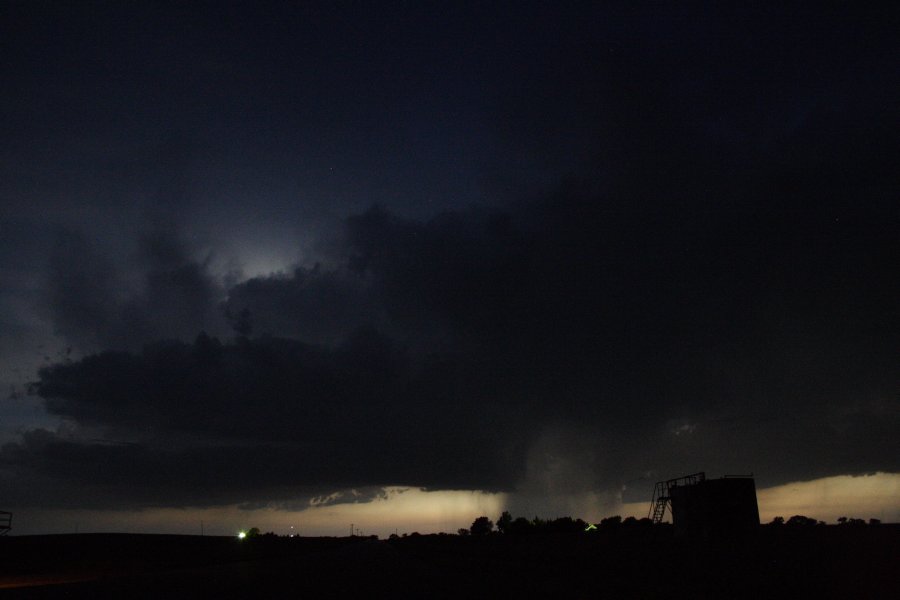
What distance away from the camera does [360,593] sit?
2667 centimetres

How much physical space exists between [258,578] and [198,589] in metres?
7.00

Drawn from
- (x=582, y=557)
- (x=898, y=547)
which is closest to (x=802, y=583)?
(x=898, y=547)

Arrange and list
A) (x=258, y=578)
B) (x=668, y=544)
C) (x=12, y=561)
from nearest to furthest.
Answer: (x=258, y=578), (x=668, y=544), (x=12, y=561)

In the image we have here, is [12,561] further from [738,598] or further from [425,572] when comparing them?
[738,598]

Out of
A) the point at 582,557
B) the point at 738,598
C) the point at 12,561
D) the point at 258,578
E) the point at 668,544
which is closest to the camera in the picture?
the point at 738,598

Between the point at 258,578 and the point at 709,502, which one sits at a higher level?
the point at 709,502

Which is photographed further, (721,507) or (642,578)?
(721,507)

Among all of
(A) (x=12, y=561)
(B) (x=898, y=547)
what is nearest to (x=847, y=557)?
(B) (x=898, y=547)

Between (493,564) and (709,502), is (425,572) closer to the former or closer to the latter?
(493,564)

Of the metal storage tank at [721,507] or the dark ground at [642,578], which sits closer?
the dark ground at [642,578]

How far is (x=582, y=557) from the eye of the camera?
48.2 m

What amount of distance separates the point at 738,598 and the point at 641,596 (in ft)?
12.4

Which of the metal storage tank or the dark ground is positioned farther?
the metal storage tank

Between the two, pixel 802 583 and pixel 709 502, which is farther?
pixel 709 502
